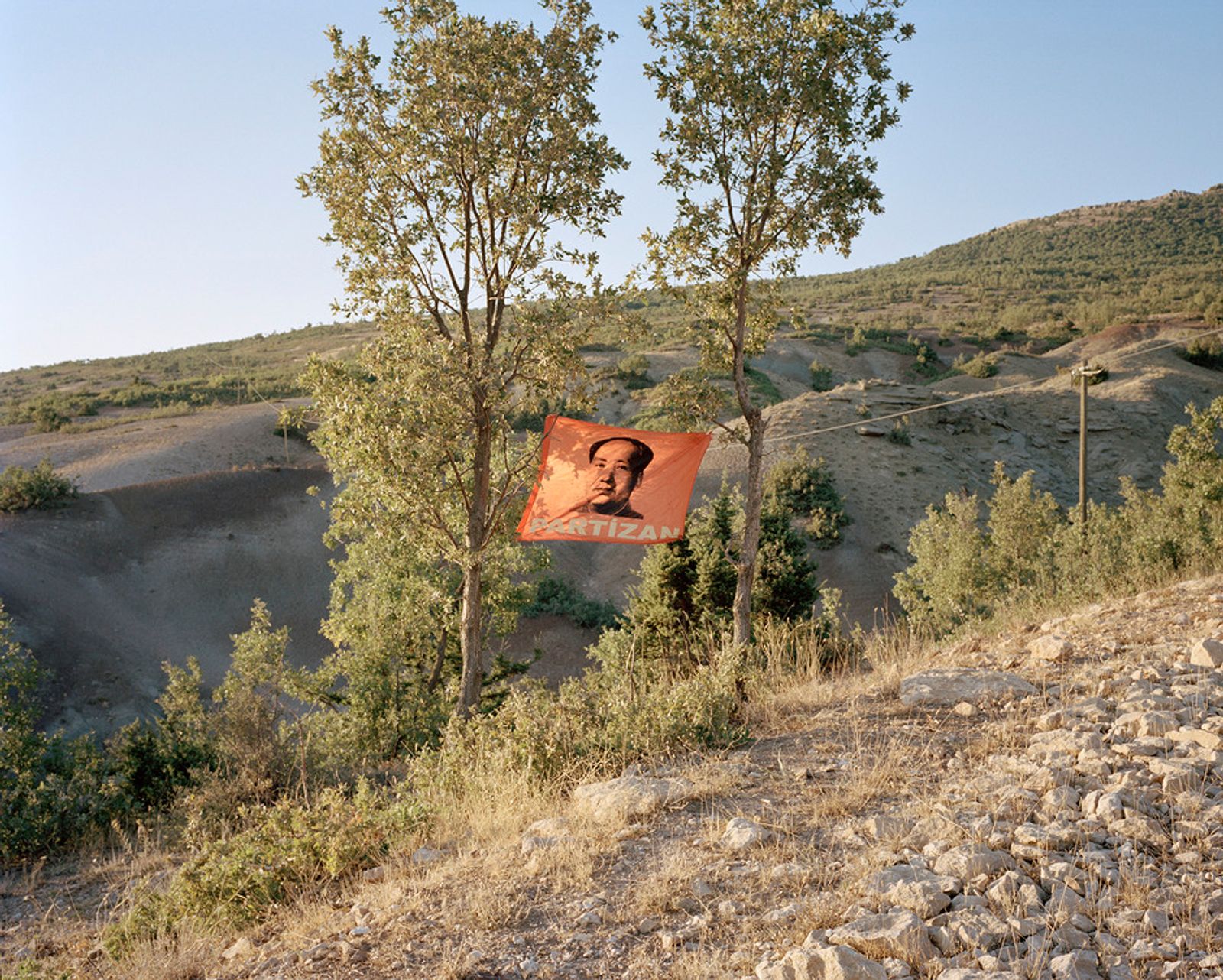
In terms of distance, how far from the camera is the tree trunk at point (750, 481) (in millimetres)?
9133

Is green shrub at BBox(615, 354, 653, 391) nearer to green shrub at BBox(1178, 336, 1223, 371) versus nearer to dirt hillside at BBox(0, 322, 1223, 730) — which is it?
dirt hillside at BBox(0, 322, 1223, 730)

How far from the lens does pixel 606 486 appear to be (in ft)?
28.5

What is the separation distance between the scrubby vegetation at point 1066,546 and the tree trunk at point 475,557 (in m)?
5.74

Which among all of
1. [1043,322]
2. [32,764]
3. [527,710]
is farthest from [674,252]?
[1043,322]

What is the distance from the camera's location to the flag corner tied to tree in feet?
28.2

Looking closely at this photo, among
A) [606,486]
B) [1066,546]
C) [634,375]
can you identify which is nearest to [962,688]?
[606,486]

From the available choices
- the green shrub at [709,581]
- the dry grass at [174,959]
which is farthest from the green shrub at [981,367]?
the dry grass at [174,959]

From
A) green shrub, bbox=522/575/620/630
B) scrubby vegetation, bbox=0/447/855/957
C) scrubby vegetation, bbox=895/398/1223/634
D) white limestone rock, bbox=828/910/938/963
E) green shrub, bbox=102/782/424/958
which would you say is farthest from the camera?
green shrub, bbox=522/575/620/630

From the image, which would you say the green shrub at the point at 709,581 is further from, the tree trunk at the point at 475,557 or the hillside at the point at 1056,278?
the hillside at the point at 1056,278

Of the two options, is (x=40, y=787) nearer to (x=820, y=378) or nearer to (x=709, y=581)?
(x=709, y=581)

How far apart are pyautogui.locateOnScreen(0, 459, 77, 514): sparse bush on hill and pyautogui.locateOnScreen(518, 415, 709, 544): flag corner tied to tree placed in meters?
24.8

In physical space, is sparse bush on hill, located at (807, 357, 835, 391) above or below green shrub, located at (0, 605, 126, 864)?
above

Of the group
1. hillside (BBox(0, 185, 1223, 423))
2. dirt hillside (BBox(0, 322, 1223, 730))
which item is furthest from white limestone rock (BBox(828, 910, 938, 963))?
hillside (BBox(0, 185, 1223, 423))

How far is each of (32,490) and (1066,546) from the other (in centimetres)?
2820
